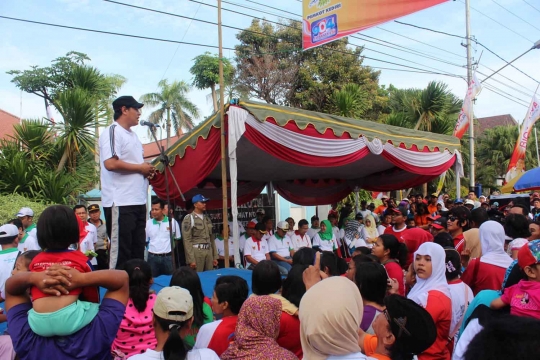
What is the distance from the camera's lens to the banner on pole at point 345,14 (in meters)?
6.83

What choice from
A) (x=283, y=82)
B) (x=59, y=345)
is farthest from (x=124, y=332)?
(x=283, y=82)

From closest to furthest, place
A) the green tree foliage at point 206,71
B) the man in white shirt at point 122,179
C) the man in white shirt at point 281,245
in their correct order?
the man in white shirt at point 122,179 → the man in white shirt at point 281,245 → the green tree foliage at point 206,71

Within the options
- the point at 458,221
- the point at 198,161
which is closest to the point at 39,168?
the point at 198,161

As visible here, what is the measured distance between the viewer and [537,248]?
226 cm

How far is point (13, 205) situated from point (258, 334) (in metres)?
8.87

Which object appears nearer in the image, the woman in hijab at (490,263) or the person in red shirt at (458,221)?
the woman in hijab at (490,263)

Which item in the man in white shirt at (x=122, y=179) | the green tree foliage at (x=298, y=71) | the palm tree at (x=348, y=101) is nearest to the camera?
the man in white shirt at (x=122, y=179)

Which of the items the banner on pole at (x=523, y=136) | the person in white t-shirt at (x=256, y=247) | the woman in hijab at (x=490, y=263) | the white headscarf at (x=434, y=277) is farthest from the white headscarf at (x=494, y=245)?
the banner on pole at (x=523, y=136)

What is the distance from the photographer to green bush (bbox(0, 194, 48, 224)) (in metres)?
8.98

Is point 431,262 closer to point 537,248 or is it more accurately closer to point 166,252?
point 537,248

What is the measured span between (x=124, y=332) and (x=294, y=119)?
4.22m

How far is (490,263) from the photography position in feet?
11.8

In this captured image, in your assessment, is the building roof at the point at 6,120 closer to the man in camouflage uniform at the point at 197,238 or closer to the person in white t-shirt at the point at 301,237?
the person in white t-shirt at the point at 301,237

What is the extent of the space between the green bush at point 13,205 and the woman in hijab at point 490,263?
809 centimetres
